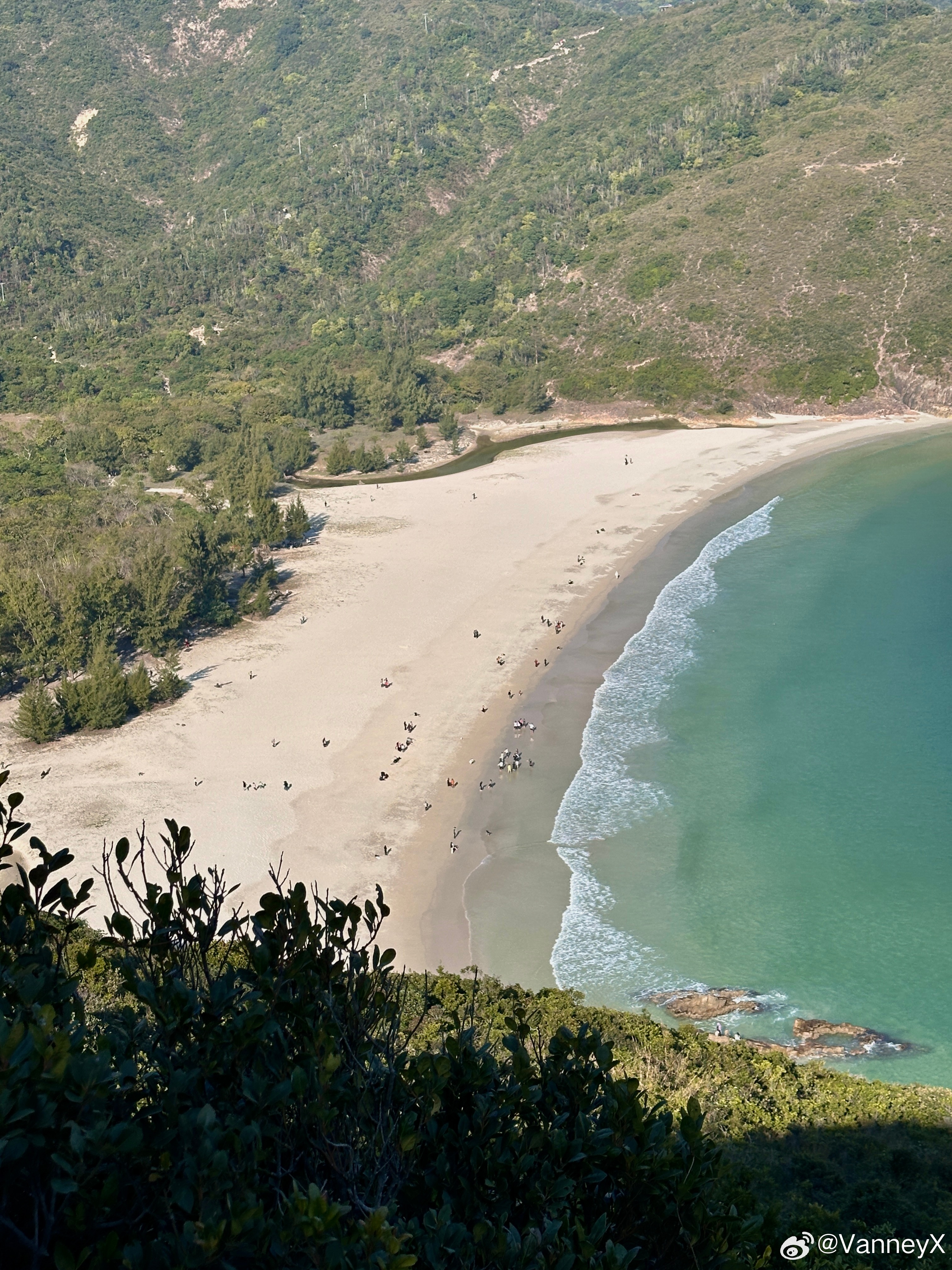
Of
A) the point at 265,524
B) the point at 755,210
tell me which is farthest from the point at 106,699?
the point at 755,210

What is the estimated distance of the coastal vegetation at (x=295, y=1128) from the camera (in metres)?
5.10

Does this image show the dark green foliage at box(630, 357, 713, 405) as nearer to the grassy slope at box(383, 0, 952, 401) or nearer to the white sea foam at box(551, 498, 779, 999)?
the grassy slope at box(383, 0, 952, 401)

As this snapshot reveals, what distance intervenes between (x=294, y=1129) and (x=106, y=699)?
31239 mm

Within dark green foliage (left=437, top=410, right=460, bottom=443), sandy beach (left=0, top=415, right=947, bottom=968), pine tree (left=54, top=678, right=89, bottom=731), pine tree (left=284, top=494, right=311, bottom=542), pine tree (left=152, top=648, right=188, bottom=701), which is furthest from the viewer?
dark green foliage (left=437, top=410, right=460, bottom=443)

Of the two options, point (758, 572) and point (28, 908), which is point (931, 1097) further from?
point (758, 572)

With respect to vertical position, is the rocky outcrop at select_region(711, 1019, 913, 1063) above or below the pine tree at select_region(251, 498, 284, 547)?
below

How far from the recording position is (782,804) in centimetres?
3016

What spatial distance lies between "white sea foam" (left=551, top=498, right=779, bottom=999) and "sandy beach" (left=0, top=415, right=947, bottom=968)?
2.62m

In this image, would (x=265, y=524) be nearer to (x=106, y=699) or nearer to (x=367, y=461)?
(x=106, y=699)

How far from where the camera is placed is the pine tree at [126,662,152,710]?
36562 millimetres

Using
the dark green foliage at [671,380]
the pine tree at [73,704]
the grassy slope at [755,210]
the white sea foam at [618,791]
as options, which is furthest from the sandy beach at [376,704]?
the grassy slope at [755,210]

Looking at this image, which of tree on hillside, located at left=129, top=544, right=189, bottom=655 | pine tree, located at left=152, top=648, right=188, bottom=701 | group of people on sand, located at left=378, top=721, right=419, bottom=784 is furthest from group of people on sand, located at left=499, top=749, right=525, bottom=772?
tree on hillside, located at left=129, top=544, right=189, bottom=655

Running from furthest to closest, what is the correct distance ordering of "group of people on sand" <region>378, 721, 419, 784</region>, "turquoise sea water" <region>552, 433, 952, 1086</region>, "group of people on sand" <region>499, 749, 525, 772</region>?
"group of people on sand" <region>499, 749, 525, 772</region>
"group of people on sand" <region>378, 721, 419, 784</region>
"turquoise sea water" <region>552, 433, 952, 1086</region>

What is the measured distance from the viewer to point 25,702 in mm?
34344
